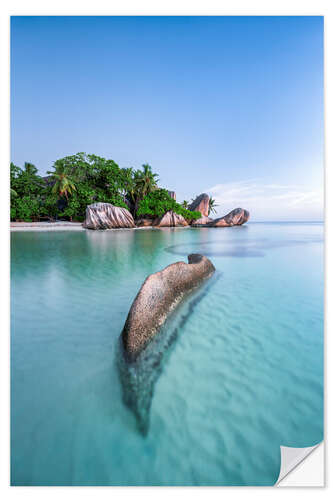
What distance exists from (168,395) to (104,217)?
58.1 feet

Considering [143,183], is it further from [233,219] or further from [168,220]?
[233,219]

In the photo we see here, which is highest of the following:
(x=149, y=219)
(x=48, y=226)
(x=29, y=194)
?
(x=29, y=194)

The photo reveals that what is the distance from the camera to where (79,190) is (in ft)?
62.1

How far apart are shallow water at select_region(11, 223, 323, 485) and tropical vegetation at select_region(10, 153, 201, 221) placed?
1678cm

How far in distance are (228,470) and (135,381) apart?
2.25 ft

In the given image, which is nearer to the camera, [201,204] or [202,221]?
[202,221]

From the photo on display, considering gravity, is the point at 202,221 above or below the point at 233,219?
below

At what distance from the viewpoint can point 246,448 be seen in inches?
40.4

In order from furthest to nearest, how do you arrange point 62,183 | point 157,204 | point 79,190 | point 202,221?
point 202,221, point 157,204, point 79,190, point 62,183

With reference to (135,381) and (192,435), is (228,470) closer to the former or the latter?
(192,435)

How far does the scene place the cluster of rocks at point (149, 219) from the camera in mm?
17359
